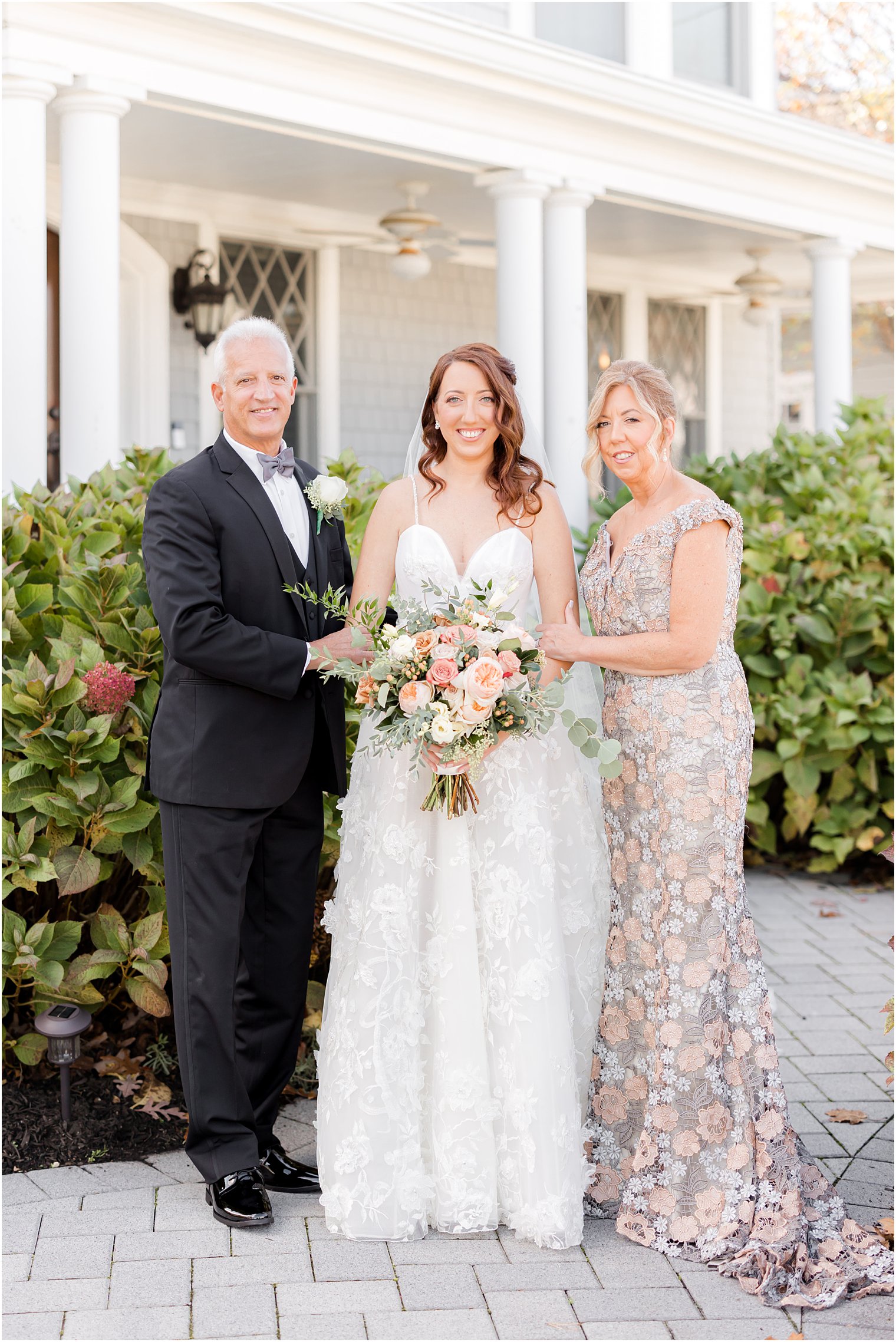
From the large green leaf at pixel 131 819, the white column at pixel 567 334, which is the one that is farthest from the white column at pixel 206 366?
the large green leaf at pixel 131 819

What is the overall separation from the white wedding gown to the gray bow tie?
351 millimetres

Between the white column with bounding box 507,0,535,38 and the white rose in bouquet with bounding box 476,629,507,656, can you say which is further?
the white column with bounding box 507,0,535,38

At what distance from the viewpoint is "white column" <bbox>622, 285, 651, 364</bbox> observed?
13.1 m

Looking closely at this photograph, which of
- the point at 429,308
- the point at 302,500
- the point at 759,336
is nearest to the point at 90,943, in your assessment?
the point at 302,500

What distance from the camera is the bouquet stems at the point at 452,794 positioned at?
331 centimetres

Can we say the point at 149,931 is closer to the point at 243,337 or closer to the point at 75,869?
the point at 75,869

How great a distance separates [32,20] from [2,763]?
13.8 feet

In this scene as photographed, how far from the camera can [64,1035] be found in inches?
151

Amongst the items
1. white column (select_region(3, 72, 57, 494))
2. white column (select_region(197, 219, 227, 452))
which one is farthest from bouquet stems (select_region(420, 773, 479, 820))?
white column (select_region(197, 219, 227, 452))

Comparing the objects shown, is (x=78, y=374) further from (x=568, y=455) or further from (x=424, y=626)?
Result: (x=424, y=626)

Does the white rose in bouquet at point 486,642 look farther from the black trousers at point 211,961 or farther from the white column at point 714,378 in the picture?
the white column at point 714,378

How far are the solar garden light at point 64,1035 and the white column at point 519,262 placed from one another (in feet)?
18.6

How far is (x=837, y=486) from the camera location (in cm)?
718

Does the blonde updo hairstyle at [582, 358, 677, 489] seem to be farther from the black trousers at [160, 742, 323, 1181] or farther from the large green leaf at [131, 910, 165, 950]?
the large green leaf at [131, 910, 165, 950]
